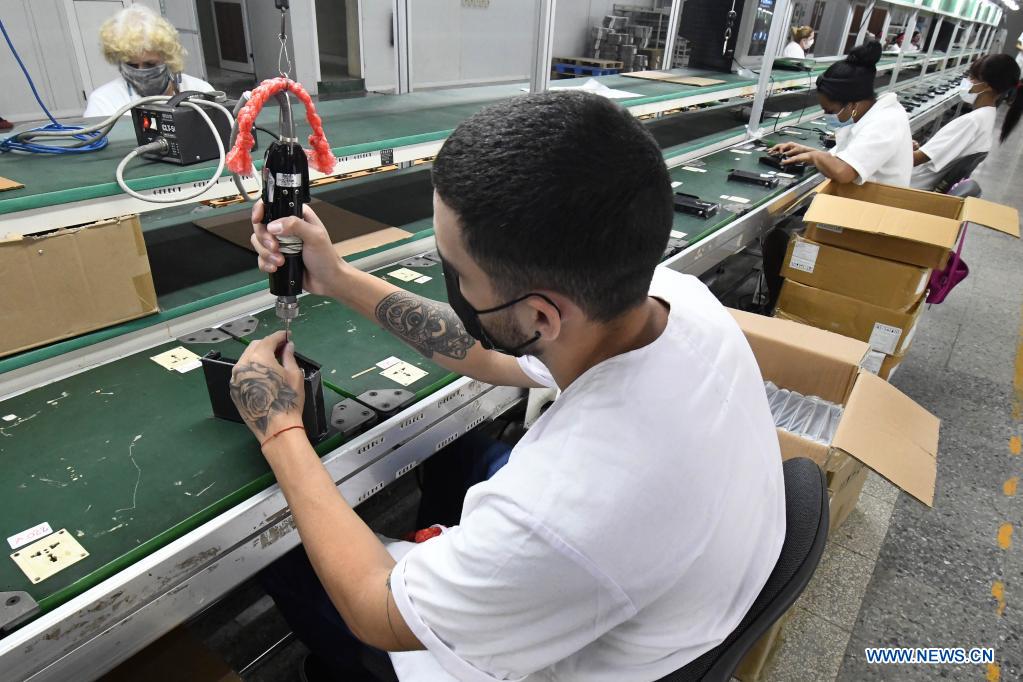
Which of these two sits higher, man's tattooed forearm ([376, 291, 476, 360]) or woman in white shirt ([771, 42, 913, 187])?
woman in white shirt ([771, 42, 913, 187])

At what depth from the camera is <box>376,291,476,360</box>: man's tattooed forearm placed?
3.97 ft

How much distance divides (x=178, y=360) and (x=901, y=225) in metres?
2.19

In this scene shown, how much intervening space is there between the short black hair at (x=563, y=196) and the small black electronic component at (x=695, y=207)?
5.84ft

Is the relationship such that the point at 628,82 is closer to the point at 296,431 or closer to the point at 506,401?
the point at 506,401

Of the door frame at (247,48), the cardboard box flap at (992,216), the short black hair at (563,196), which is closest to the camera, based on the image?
the short black hair at (563,196)

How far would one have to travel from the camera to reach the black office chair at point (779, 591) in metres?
0.70

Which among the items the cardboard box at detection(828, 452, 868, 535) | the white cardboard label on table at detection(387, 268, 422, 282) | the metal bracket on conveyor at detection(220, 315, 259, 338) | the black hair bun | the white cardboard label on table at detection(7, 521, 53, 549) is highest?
the black hair bun

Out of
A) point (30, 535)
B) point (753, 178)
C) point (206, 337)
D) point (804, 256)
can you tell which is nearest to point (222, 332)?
point (206, 337)

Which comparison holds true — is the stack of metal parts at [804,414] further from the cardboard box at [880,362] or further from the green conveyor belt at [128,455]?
the green conveyor belt at [128,455]

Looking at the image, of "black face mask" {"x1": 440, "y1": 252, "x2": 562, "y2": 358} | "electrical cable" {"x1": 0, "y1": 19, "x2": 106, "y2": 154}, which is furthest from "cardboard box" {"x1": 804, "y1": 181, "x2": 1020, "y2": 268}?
"electrical cable" {"x1": 0, "y1": 19, "x2": 106, "y2": 154}

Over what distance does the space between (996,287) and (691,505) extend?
4.67 meters

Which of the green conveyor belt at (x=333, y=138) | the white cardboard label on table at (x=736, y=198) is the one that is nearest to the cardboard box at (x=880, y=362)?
the white cardboard label on table at (x=736, y=198)

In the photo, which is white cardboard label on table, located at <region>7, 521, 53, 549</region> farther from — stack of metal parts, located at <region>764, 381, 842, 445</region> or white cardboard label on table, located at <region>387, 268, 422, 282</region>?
stack of metal parts, located at <region>764, 381, 842, 445</region>

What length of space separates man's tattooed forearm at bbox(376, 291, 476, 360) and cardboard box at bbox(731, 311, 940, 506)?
2.77ft
